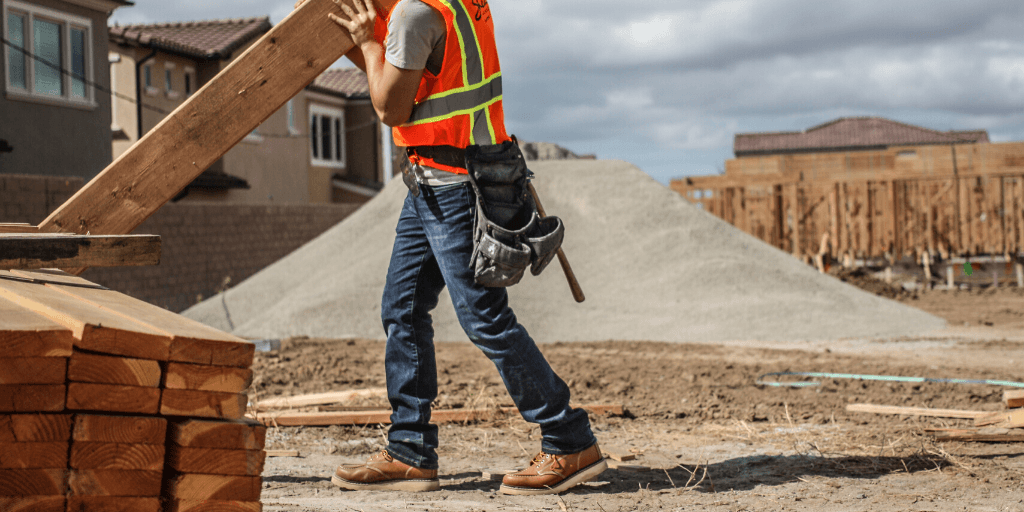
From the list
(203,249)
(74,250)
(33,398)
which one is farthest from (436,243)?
(203,249)

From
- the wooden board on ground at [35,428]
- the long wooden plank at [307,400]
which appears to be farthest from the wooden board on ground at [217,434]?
the long wooden plank at [307,400]

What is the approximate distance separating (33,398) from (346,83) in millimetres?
30215

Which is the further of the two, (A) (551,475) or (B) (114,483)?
(A) (551,475)

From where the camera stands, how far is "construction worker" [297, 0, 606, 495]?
10.1 feet

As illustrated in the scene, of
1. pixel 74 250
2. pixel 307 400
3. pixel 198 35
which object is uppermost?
pixel 198 35

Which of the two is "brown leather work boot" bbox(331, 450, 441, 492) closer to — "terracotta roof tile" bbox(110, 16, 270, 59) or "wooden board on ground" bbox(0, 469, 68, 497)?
"wooden board on ground" bbox(0, 469, 68, 497)

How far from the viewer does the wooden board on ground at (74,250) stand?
2.49 meters

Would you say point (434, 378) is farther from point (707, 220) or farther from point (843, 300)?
point (707, 220)

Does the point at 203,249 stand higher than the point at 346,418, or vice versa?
the point at 203,249

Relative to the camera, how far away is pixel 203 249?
14.8 m

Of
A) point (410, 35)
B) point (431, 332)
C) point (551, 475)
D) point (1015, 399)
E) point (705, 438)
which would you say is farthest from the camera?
point (705, 438)

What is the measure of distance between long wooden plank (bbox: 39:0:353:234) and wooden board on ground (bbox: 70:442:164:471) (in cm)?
116

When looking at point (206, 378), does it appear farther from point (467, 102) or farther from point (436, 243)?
point (467, 102)

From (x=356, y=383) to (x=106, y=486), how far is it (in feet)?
15.6
